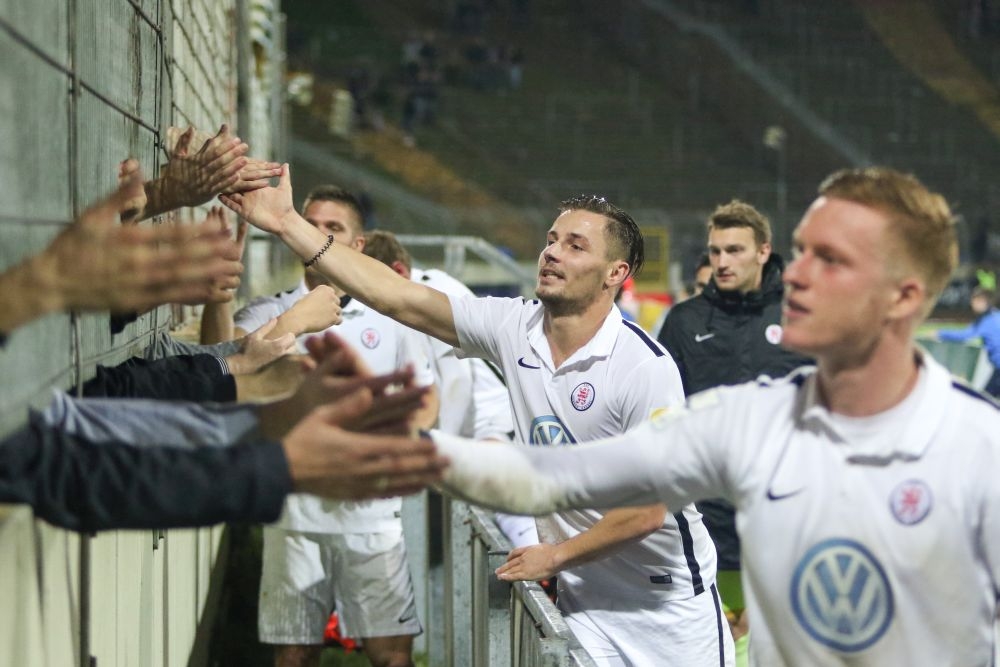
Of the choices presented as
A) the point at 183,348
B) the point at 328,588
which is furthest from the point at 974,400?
the point at 328,588

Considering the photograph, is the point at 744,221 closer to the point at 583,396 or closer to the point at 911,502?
the point at 583,396

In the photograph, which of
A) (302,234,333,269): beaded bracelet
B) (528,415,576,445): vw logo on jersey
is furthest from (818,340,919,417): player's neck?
(302,234,333,269): beaded bracelet

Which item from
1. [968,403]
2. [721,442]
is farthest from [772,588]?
[968,403]

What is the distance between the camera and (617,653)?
4105 mm

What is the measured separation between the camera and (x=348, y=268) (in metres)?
3.97

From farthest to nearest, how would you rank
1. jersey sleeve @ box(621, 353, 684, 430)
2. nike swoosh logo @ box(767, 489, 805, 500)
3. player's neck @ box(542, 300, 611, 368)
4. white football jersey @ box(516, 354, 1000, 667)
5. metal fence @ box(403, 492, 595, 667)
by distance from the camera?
player's neck @ box(542, 300, 611, 368), jersey sleeve @ box(621, 353, 684, 430), metal fence @ box(403, 492, 595, 667), nike swoosh logo @ box(767, 489, 805, 500), white football jersey @ box(516, 354, 1000, 667)

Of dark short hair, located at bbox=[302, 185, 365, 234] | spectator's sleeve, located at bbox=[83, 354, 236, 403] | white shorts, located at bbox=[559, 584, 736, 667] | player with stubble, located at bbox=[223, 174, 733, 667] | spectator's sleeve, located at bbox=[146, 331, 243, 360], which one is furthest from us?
dark short hair, located at bbox=[302, 185, 365, 234]

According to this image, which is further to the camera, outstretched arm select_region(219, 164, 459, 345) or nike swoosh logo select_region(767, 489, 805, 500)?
outstretched arm select_region(219, 164, 459, 345)

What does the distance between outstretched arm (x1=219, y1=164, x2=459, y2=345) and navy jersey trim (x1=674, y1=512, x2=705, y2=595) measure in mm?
1013

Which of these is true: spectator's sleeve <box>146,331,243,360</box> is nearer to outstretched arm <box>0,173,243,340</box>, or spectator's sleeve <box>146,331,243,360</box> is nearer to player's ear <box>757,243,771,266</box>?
outstretched arm <box>0,173,243,340</box>

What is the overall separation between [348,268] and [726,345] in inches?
110

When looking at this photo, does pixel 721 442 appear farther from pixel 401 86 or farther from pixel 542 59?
pixel 542 59

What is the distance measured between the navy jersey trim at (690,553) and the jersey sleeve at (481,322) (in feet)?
2.83

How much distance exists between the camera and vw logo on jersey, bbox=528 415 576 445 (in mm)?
4082
